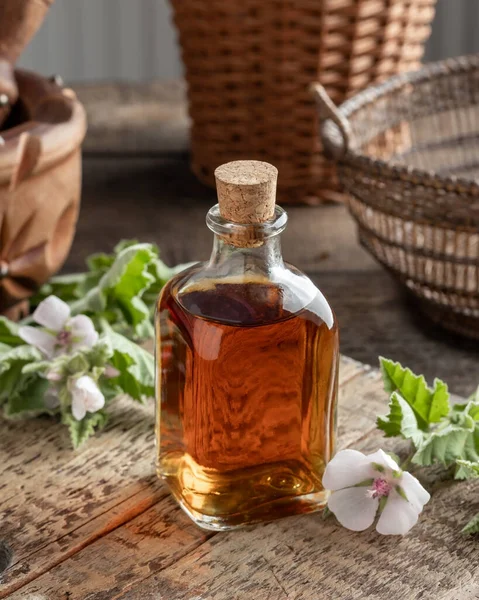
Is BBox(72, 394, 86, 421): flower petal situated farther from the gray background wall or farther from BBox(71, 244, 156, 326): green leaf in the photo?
the gray background wall

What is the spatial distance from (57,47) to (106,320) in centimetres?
169

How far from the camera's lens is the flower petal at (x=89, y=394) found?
0.74 m

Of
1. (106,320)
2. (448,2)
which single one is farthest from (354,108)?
(448,2)

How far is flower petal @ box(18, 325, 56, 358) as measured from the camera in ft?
2.61

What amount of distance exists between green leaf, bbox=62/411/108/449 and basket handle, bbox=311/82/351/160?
0.39m

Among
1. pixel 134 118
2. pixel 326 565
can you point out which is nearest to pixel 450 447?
pixel 326 565

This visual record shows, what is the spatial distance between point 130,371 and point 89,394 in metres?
0.06

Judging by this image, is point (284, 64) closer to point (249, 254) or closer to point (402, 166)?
point (402, 166)

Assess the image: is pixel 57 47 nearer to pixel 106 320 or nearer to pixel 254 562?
pixel 106 320

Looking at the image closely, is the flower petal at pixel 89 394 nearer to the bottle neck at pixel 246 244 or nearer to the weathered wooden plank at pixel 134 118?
the bottle neck at pixel 246 244

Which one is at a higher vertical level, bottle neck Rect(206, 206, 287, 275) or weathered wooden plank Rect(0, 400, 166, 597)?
bottle neck Rect(206, 206, 287, 275)

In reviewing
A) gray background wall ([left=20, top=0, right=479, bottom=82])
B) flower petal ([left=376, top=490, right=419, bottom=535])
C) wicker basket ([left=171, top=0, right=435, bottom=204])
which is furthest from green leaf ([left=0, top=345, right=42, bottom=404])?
gray background wall ([left=20, top=0, right=479, bottom=82])

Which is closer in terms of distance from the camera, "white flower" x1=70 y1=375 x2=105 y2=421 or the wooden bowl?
"white flower" x1=70 y1=375 x2=105 y2=421

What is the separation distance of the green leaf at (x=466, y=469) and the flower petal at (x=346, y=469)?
2.7 inches
